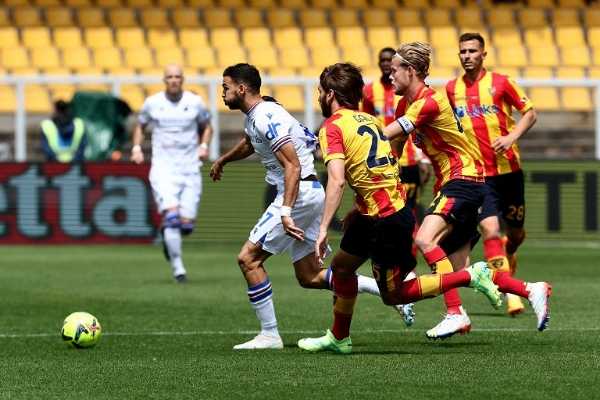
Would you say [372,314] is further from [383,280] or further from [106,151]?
[106,151]

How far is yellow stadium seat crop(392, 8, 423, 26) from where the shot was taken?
1094 inches

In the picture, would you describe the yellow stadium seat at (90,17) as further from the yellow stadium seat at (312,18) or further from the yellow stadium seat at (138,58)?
the yellow stadium seat at (312,18)

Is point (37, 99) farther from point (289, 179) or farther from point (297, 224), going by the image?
point (289, 179)

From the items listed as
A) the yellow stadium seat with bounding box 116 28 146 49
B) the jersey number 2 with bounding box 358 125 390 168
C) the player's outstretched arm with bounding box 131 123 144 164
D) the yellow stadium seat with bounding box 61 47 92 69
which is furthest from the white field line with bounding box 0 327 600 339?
the yellow stadium seat with bounding box 116 28 146 49

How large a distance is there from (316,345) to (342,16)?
1921 cm

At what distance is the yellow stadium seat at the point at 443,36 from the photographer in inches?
1073

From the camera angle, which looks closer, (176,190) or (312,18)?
(176,190)

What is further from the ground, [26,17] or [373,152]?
[26,17]

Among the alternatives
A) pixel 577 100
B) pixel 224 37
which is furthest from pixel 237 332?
pixel 224 37

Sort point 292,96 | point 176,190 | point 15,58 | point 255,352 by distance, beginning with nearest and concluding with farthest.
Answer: point 255,352
point 176,190
point 292,96
point 15,58

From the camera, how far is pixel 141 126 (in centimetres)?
1518

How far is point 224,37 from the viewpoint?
86.8ft

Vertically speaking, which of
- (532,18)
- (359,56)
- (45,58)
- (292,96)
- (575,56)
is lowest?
(292,96)

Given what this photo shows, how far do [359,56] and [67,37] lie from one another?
5247mm
